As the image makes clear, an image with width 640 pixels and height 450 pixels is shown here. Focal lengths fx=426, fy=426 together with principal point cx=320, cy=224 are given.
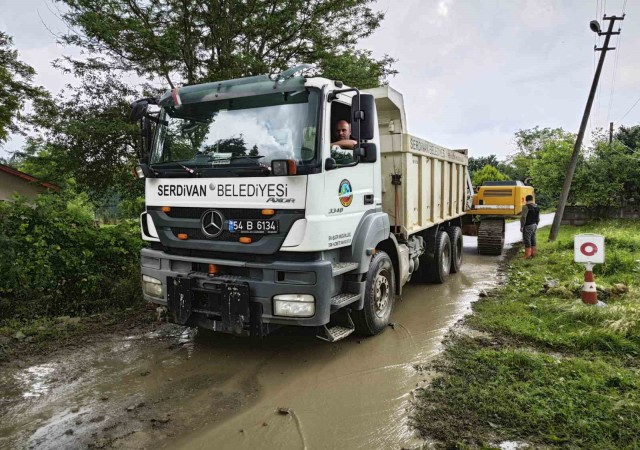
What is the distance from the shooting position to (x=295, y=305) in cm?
380

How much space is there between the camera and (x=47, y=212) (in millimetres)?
5777

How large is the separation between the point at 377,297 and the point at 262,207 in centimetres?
191

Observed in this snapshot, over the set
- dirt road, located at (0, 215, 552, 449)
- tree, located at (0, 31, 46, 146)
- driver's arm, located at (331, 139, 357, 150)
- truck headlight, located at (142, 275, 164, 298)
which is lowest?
dirt road, located at (0, 215, 552, 449)

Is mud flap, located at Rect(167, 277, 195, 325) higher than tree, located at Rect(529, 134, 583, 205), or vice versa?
tree, located at Rect(529, 134, 583, 205)

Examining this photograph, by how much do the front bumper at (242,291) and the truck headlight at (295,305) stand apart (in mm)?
37

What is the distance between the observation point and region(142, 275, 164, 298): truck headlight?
4.41 metres

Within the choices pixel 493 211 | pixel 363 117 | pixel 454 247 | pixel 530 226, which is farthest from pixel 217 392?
pixel 493 211

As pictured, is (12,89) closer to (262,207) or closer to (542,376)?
(262,207)

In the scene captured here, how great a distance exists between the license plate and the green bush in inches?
122

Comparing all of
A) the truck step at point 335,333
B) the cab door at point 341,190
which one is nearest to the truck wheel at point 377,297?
the truck step at point 335,333

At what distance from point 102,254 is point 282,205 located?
3.85m

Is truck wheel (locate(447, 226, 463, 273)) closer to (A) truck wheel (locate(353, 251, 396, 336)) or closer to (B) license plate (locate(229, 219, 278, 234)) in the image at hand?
(A) truck wheel (locate(353, 251, 396, 336))

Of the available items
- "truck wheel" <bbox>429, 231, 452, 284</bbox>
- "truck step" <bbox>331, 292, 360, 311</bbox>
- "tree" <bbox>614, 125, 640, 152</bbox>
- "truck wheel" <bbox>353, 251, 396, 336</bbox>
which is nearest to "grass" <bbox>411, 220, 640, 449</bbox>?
"truck wheel" <bbox>353, 251, 396, 336</bbox>

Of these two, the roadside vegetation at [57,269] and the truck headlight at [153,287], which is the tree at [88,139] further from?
the truck headlight at [153,287]
